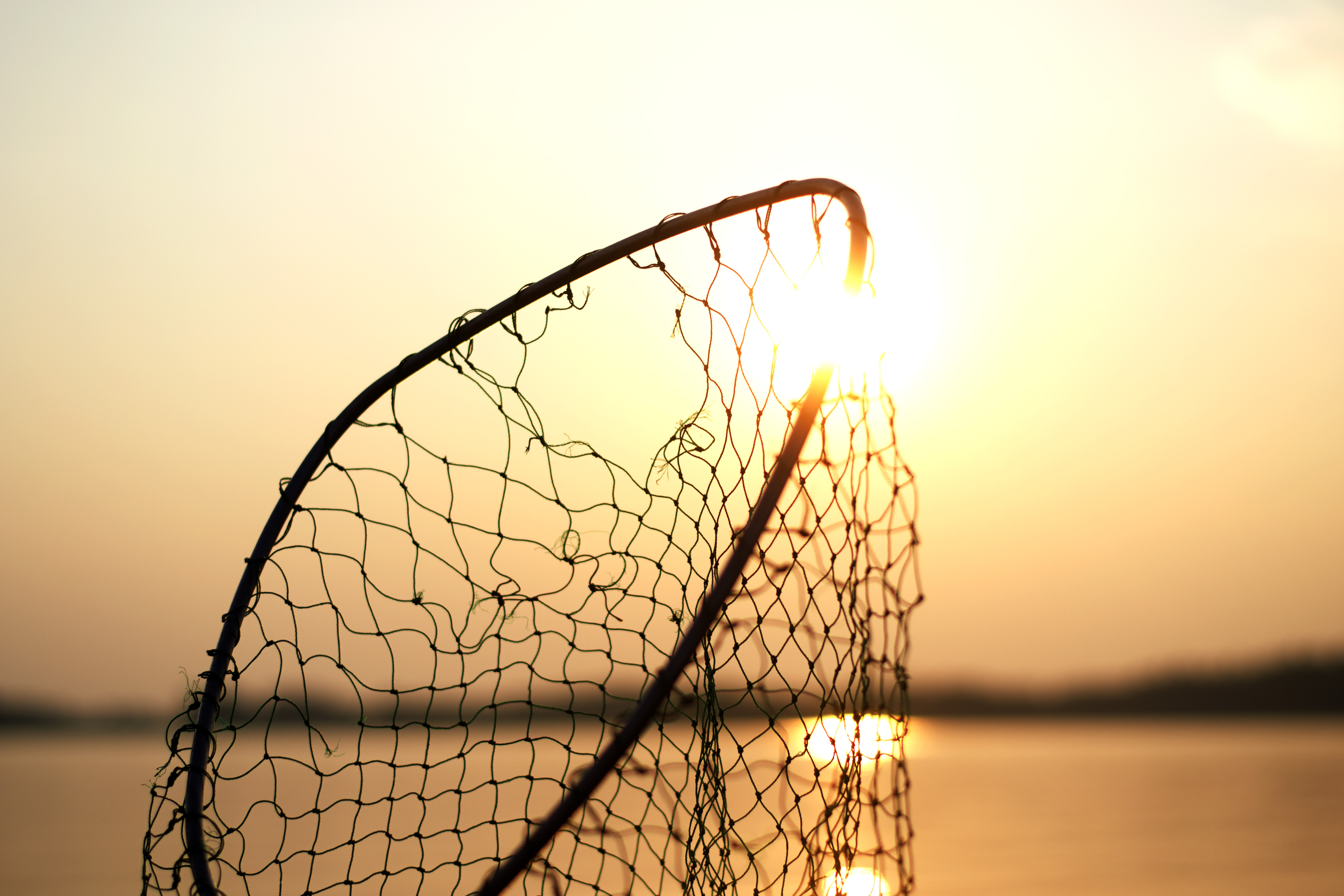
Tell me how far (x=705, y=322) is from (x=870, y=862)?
8.42m

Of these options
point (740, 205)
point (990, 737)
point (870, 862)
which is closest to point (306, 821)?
point (870, 862)

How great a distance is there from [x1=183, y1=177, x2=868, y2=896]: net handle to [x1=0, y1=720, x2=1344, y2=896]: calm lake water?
2.64m

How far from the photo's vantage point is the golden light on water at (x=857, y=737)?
109 inches

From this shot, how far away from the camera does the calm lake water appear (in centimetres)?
880

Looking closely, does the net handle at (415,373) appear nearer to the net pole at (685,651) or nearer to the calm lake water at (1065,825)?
the net pole at (685,651)

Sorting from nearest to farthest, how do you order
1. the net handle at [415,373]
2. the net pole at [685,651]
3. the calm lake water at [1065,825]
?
1. the net pole at [685,651]
2. the net handle at [415,373]
3. the calm lake water at [1065,825]

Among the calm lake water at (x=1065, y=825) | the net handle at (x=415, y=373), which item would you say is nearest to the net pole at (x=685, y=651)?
the net handle at (x=415, y=373)

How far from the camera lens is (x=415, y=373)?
304 cm

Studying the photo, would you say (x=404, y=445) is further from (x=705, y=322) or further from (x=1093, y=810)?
(x=1093, y=810)

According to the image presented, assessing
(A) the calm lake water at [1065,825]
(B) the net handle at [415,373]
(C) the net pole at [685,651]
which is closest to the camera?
(C) the net pole at [685,651]

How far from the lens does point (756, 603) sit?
9.46 ft

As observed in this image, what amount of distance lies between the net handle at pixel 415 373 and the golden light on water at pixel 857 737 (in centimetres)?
65

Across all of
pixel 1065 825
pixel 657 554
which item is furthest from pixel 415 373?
pixel 1065 825

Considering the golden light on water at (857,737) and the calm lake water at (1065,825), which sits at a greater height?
the golden light on water at (857,737)
